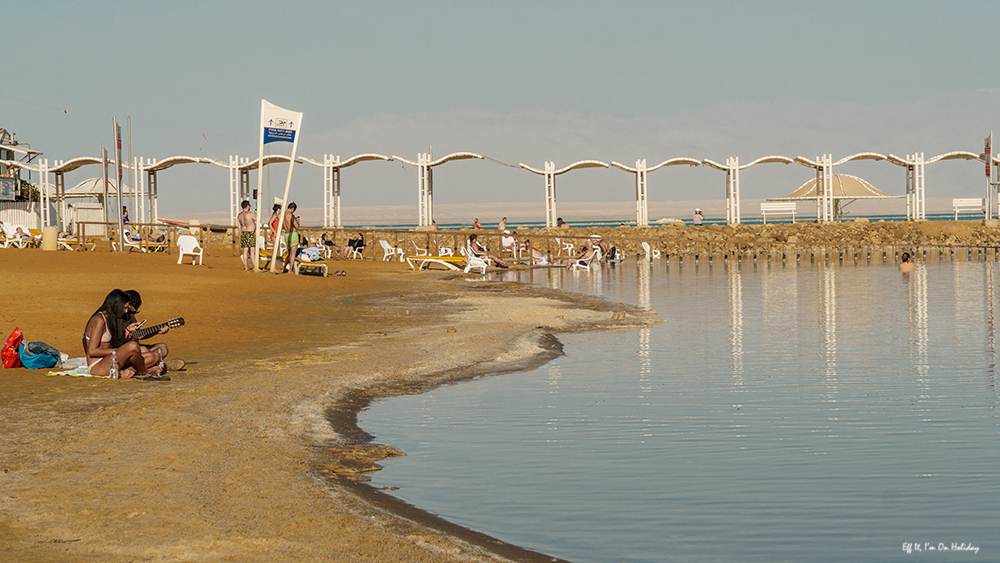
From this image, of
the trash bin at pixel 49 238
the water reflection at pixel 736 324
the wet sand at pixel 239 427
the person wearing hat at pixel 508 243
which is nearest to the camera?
the wet sand at pixel 239 427

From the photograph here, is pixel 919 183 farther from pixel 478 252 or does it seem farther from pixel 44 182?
pixel 44 182

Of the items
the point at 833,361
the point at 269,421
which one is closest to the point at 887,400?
the point at 833,361

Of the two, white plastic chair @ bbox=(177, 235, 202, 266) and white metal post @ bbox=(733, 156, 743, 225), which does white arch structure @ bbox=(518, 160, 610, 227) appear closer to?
white metal post @ bbox=(733, 156, 743, 225)

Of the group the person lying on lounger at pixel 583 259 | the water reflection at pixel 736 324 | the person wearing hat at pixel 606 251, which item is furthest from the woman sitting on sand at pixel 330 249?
the water reflection at pixel 736 324

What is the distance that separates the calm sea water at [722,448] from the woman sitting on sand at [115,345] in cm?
233

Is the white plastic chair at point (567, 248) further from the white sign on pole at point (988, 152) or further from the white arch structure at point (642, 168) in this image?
the white sign on pole at point (988, 152)

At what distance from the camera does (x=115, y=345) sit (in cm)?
846

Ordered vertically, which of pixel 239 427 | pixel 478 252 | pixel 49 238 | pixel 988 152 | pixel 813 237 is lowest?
pixel 239 427

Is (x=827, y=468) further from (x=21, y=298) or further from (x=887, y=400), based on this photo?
(x=21, y=298)

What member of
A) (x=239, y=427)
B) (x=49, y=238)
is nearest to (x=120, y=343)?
(x=239, y=427)

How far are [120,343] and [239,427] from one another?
2.59 m

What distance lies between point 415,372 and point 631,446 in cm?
347

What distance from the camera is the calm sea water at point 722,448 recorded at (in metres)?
4.54

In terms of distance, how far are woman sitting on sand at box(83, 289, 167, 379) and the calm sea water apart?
2329 mm
